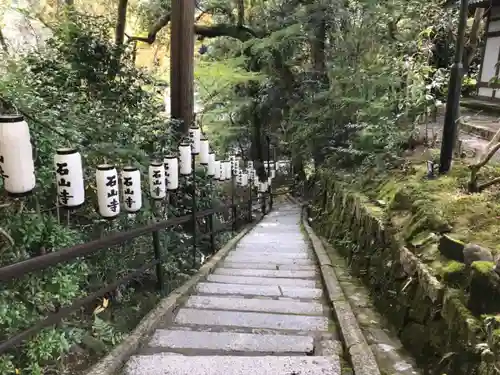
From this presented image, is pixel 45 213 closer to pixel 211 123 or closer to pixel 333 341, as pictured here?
pixel 333 341

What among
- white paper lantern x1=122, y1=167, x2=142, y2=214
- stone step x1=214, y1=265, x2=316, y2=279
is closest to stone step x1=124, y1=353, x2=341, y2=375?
white paper lantern x1=122, y1=167, x2=142, y2=214

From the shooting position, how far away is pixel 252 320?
394cm

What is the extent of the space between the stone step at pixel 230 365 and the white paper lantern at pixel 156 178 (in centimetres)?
250

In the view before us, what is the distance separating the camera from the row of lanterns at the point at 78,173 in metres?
2.72

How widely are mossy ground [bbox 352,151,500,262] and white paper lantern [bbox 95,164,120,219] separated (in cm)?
303

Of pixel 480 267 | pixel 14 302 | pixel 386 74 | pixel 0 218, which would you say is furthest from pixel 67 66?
pixel 386 74

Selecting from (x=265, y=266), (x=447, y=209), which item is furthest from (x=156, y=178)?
(x=447, y=209)

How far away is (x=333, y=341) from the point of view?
3512 mm

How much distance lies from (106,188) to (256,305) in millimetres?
2007

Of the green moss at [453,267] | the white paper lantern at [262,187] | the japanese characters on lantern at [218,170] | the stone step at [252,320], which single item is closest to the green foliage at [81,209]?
the stone step at [252,320]

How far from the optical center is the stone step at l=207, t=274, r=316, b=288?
555cm

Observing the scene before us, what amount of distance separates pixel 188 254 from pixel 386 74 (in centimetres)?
655

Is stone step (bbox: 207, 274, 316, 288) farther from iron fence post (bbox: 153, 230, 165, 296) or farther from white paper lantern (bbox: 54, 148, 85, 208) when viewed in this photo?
white paper lantern (bbox: 54, 148, 85, 208)

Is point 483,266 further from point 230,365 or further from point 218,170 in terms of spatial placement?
point 218,170
